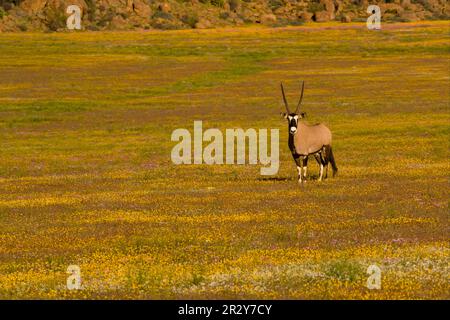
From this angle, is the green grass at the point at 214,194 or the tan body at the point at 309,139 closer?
the green grass at the point at 214,194

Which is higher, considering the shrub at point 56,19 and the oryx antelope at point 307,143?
the shrub at point 56,19

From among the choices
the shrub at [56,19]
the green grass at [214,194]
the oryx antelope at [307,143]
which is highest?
the shrub at [56,19]

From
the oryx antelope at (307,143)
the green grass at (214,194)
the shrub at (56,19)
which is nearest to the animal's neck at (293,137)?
the oryx antelope at (307,143)

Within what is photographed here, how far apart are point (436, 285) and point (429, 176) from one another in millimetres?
19053

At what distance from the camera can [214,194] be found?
29.9m

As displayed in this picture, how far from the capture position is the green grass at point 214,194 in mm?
16469

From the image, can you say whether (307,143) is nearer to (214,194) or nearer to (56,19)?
(214,194)

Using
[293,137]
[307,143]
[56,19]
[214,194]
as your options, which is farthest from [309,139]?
[56,19]

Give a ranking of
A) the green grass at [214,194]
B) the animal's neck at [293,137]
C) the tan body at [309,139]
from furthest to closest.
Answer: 1. the tan body at [309,139]
2. the animal's neck at [293,137]
3. the green grass at [214,194]

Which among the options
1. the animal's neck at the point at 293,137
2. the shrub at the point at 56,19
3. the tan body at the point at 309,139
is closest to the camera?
the animal's neck at the point at 293,137

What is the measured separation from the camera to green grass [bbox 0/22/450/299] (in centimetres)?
1647

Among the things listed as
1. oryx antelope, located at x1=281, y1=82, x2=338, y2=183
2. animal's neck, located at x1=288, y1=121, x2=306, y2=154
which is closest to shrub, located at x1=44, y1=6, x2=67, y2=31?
oryx antelope, located at x1=281, y1=82, x2=338, y2=183

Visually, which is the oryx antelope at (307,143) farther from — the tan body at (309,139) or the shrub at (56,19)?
the shrub at (56,19)

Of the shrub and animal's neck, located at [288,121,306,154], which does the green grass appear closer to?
animal's neck, located at [288,121,306,154]
